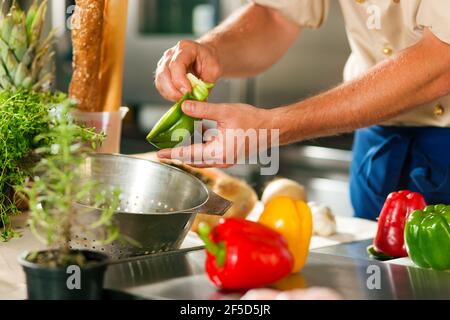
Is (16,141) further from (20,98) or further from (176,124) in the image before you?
(176,124)

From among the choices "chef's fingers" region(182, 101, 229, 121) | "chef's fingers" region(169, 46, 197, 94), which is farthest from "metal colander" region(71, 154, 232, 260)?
"chef's fingers" region(169, 46, 197, 94)

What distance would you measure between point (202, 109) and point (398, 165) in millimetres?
743

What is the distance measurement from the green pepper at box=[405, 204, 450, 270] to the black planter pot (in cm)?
59

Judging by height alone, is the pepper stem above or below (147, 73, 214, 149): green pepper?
below

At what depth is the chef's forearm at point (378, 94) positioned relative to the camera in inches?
65.3

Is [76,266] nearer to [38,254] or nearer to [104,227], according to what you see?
[38,254]

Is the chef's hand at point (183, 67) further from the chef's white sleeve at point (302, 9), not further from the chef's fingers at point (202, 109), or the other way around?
the chef's white sleeve at point (302, 9)

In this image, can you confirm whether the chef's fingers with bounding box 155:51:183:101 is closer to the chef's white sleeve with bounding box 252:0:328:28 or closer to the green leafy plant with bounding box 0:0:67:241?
the green leafy plant with bounding box 0:0:67:241

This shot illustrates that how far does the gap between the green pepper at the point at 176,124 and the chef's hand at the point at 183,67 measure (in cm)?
4

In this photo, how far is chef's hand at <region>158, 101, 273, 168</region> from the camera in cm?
149

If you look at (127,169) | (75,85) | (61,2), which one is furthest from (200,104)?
(61,2)

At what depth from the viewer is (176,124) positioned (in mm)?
1521

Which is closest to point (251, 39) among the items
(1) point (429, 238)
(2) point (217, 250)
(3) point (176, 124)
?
(3) point (176, 124)
